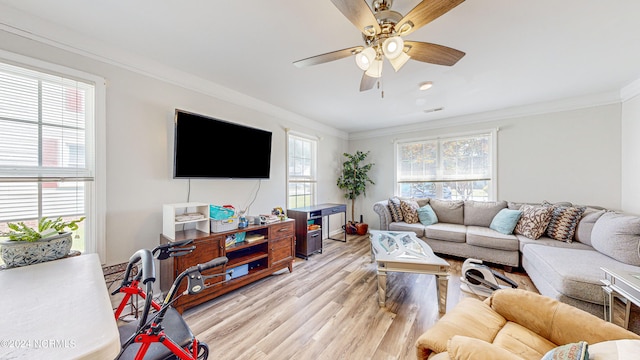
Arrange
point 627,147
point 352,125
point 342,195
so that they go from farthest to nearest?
point 342,195
point 352,125
point 627,147

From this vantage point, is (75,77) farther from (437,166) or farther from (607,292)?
(437,166)

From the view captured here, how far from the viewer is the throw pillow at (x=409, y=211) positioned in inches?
151

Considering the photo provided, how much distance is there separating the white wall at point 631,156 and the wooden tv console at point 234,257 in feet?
14.3

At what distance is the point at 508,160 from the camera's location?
12.2 ft

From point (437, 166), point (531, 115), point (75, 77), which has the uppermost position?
point (531, 115)

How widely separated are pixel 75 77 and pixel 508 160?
18.4 ft

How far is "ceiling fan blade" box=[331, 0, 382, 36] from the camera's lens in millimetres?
1143

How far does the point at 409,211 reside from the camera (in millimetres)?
3881

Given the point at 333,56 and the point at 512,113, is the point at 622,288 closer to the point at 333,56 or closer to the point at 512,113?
the point at 333,56

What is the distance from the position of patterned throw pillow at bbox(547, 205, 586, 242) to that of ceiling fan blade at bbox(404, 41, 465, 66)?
2.84 metres

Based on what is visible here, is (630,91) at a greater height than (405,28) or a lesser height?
greater

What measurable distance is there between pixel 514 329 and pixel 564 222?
8.39 feet

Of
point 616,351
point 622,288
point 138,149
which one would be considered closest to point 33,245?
point 138,149

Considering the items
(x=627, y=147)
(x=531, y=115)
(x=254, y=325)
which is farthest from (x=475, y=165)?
(x=254, y=325)
